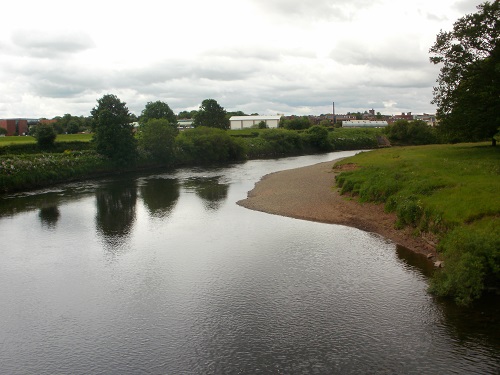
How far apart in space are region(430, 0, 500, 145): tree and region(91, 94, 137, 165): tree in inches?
1716

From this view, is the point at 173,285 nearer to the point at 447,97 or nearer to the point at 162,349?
the point at 162,349

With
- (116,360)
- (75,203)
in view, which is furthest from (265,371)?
(75,203)

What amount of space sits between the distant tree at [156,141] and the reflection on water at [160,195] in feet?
52.7

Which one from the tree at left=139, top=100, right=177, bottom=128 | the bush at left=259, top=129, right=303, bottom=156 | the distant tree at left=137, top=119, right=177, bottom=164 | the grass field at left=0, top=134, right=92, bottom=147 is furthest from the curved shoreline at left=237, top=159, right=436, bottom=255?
the tree at left=139, top=100, right=177, bottom=128

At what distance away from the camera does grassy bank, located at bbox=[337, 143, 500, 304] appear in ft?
57.1

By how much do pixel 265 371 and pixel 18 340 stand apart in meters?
8.81

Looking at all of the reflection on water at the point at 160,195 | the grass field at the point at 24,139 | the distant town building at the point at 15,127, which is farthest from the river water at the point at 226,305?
the distant town building at the point at 15,127

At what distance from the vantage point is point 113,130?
6694 centimetres

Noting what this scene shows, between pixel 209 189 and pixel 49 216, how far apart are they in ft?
57.4

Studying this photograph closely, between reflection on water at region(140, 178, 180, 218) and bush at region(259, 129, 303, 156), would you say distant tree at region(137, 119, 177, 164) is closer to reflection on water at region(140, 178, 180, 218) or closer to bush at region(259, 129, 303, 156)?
reflection on water at region(140, 178, 180, 218)

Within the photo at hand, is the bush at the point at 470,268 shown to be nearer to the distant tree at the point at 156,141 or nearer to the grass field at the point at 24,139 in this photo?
the distant tree at the point at 156,141

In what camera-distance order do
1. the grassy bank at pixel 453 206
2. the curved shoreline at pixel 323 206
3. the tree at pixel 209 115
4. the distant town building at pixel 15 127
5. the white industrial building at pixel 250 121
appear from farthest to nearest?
1. the white industrial building at pixel 250 121
2. the tree at pixel 209 115
3. the distant town building at pixel 15 127
4. the curved shoreline at pixel 323 206
5. the grassy bank at pixel 453 206

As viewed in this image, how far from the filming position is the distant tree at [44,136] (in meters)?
68.8

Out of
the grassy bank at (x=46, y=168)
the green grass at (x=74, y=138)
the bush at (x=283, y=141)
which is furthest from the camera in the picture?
the bush at (x=283, y=141)
